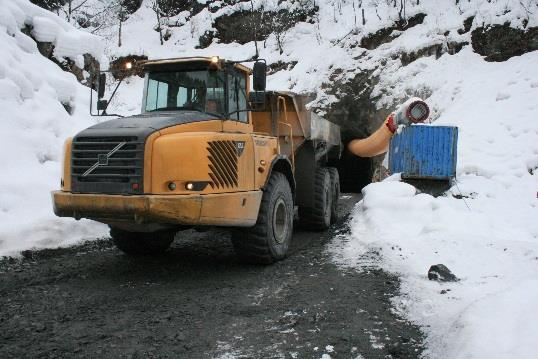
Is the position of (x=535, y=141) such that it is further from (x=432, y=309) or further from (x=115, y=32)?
(x=115, y=32)

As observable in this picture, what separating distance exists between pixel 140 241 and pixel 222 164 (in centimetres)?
215

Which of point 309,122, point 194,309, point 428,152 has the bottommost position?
point 194,309

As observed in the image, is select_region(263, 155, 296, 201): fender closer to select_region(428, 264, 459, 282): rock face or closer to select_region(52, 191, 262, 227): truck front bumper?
select_region(52, 191, 262, 227): truck front bumper

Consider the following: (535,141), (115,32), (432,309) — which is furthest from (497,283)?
(115,32)

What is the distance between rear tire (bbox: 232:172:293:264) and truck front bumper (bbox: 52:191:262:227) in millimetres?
501

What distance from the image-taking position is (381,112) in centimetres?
1595

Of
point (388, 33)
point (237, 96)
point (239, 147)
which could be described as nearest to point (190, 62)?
point (237, 96)

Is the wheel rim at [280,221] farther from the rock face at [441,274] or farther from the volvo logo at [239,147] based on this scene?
the rock face at [441,274]

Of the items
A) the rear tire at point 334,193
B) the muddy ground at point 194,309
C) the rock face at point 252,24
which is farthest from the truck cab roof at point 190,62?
the rock face at point 252,24

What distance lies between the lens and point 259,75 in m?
5.41

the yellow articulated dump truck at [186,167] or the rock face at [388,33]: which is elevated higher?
the rock face at [388,33]

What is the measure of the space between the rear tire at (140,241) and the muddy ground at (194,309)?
7.0 inches

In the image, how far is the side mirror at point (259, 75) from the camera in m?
5.33

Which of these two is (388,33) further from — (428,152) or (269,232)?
(269,232)
